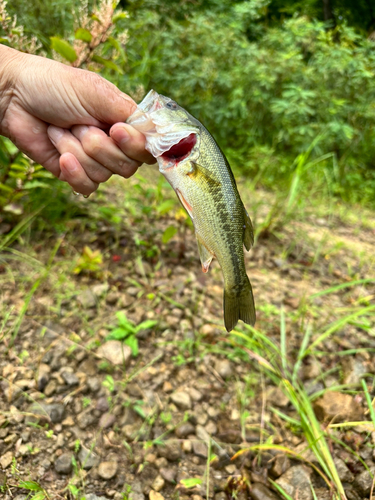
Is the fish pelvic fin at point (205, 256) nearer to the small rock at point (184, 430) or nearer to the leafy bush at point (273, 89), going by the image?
the small rock at point (184, 430)

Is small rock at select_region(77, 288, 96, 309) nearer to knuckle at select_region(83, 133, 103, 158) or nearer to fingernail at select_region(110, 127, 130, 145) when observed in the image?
knuckle at select_region(83, 133, 103, 158)

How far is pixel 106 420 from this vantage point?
5.96ft

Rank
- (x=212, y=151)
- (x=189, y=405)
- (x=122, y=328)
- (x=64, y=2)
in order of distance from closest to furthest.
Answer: (x=212, y=151), (x=189, y=405), (x=122, y=328), (x=64, y=2)

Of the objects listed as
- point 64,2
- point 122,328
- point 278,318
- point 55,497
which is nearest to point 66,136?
point 122,328

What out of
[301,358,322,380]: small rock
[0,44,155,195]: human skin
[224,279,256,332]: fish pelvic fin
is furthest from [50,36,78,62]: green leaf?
[301,358,322,380]: small rock

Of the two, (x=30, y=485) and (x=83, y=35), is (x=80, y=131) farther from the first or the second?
(x=30, y=485)

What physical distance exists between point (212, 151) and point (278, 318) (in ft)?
5.21

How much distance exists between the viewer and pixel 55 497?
57.5 inches

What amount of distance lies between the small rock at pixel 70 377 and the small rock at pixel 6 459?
44 cm

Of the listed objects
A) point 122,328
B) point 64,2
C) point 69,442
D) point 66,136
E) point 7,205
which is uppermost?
Answer: point 64,2

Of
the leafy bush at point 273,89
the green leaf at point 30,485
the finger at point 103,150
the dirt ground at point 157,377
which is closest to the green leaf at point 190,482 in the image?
the dirt ground at point 157,377

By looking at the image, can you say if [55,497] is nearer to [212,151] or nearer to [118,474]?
[118,474]

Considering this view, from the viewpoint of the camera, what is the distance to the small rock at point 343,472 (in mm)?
1712

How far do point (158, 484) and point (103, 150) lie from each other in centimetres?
163
